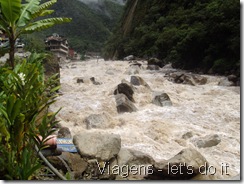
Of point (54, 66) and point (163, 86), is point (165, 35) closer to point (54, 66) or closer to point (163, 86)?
point (163, 86)

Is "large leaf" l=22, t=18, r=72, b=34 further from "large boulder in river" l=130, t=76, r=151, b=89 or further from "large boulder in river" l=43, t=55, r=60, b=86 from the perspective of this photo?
"large boulder in river" l=130, t=76, r=151, b=89

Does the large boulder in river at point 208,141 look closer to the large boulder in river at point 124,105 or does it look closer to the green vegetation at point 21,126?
the large boulder in river at point 124,105

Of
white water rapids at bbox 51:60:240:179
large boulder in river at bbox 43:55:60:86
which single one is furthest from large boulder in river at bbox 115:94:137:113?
large boulder in river at bbox 43:55:60:86

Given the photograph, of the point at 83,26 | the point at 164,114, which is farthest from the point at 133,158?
the point at 83,26

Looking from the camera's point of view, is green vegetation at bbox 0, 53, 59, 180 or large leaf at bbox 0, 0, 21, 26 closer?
green vegetation at bbox 0, 53, 59, 180

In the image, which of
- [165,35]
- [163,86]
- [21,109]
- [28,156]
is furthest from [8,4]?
[165,35]

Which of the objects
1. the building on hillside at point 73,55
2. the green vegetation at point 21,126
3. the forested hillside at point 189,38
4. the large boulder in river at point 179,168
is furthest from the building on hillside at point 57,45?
the large boulder in river at point 179,168
